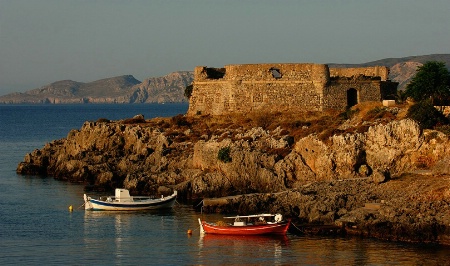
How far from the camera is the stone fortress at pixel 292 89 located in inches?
2496

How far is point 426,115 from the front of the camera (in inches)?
1988

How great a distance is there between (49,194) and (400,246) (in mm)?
25998

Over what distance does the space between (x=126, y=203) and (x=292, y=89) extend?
18116 mm

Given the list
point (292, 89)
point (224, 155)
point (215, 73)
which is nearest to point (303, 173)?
point (224, 155)

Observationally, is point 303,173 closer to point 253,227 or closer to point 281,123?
point 253,227

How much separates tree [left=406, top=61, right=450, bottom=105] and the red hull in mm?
18431

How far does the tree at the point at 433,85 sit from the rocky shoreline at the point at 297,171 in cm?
494

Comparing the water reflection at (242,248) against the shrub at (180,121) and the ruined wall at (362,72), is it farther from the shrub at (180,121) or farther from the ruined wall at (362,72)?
the ruined wall at (362,72)

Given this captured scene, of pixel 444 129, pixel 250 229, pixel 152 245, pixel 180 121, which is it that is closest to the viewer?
pixel 152 245

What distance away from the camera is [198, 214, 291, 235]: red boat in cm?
4231

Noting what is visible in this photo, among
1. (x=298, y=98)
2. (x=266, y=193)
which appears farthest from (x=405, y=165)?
(x=298, y=98)

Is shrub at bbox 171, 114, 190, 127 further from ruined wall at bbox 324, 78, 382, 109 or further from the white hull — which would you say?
the white hull

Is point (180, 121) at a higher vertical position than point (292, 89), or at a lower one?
lower

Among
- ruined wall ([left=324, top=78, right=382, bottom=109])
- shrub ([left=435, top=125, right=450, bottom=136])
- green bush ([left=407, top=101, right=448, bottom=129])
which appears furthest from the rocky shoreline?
Result: ruined wall ([left=324, top=78, right=382, bottom=109])
